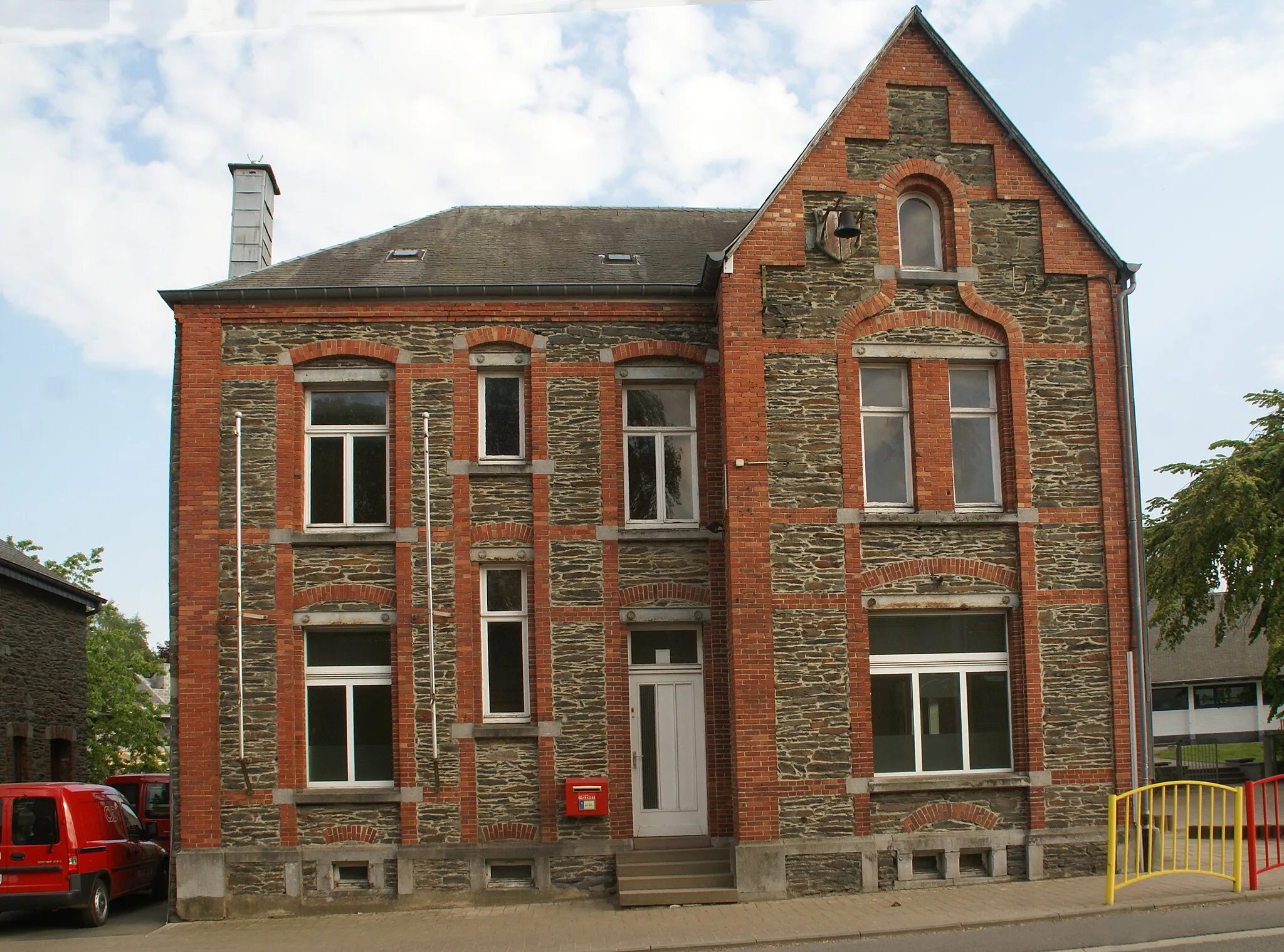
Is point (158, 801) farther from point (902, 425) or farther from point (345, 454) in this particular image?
point (902, 425)

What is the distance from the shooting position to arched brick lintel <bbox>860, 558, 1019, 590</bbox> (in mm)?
13914

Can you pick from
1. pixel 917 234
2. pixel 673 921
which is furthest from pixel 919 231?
pixel 673 921

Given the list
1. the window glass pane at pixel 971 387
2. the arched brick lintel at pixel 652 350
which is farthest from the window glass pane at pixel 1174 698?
A: the arched brick lintel at pixel 652 350

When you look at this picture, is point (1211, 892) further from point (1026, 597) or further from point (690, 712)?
point (690, 712)

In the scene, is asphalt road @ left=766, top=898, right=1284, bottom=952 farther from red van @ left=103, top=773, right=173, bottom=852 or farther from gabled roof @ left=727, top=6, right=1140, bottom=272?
red van @ left=103, top=773, right=173, bottom=852

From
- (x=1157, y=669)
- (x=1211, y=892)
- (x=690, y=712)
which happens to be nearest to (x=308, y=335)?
(x=690, y=712)

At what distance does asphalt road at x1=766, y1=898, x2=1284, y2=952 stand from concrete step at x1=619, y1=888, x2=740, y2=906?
199 cm

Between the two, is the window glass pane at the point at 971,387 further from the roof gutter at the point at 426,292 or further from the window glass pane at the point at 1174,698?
the window glass pane at the point at 1174,698

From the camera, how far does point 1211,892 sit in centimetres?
1215

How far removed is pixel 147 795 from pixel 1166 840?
15514 millimetres

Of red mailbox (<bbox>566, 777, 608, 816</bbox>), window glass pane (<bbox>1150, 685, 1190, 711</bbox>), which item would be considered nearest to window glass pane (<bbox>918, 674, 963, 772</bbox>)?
red mailbox (<bbox>566, 777, 608, 816</bbox>)

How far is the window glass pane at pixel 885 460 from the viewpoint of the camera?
47.2 feet

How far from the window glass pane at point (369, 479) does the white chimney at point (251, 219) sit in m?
3.95

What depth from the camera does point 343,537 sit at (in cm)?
1438
